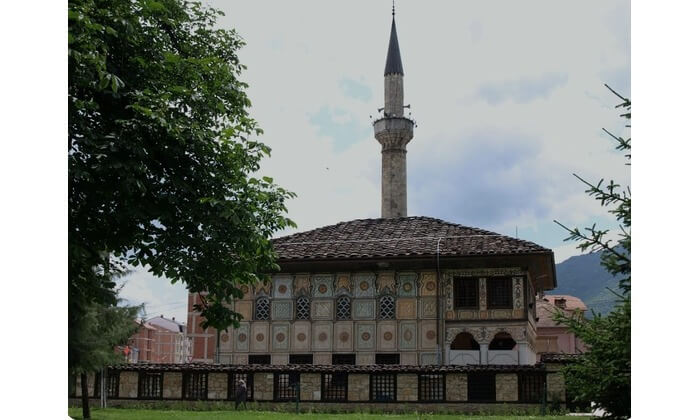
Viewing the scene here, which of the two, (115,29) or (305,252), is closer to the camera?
(115,29)

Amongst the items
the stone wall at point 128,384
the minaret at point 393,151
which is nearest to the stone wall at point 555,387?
the stone wall at point 128,384

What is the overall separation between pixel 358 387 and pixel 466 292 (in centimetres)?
447

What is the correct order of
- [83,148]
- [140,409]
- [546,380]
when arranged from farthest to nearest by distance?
1. [140,409]
2. [546,380]
3. [83,148]

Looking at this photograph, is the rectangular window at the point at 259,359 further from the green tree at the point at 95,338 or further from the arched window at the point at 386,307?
the green tree at the point at 95,338

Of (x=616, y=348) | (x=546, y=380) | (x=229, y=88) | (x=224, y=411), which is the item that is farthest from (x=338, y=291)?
(x=616, y=348)

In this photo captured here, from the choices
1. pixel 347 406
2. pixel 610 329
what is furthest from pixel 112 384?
pixel 610 329

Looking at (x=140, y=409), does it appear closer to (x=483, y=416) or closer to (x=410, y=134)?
(x=483, y=416)

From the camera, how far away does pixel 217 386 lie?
1714cm

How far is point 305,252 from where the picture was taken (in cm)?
2097

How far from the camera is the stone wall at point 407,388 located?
52.3 ft

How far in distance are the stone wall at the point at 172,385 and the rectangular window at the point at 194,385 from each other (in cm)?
9

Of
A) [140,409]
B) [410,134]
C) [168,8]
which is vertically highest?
[410,134]
